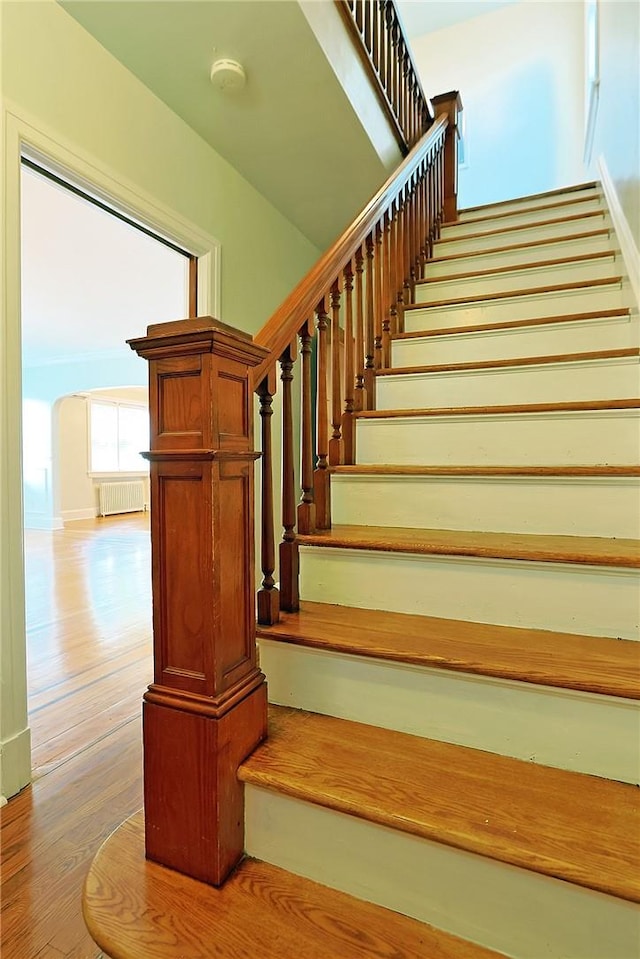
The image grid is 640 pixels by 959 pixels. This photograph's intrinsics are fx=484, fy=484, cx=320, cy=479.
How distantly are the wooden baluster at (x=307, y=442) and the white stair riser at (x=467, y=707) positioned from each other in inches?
15.9

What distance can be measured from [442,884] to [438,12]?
6.36 m

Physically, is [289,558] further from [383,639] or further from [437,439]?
[437,439]

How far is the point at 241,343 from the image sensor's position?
926 millimetres

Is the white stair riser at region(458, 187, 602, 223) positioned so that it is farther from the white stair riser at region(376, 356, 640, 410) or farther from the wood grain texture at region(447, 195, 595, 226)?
the white stair riser at region(376, 356, 640, 410)

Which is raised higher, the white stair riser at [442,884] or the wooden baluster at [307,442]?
Result: the wooden baluster at [307,442]

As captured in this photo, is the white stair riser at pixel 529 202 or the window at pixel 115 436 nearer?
the white stair riser at pixel 529 202

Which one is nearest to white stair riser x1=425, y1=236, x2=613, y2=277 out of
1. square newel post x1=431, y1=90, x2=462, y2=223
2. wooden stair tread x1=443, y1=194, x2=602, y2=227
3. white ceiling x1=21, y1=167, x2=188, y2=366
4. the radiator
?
wooden stair tread x1=443, y1=194, x2=602, y2=227

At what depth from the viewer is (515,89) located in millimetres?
4328

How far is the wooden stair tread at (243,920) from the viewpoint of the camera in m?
0.75

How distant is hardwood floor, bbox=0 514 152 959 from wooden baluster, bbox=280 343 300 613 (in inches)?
31.4

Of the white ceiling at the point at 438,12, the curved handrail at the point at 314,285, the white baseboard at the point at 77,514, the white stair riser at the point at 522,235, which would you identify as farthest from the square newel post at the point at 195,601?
the white baseboard at the point at 77,514

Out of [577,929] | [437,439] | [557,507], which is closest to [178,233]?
[437,439]

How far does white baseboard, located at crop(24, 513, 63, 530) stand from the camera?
7629mm

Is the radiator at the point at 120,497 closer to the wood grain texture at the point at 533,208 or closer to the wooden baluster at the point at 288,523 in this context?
the wood grain texture at the point at 533,208
